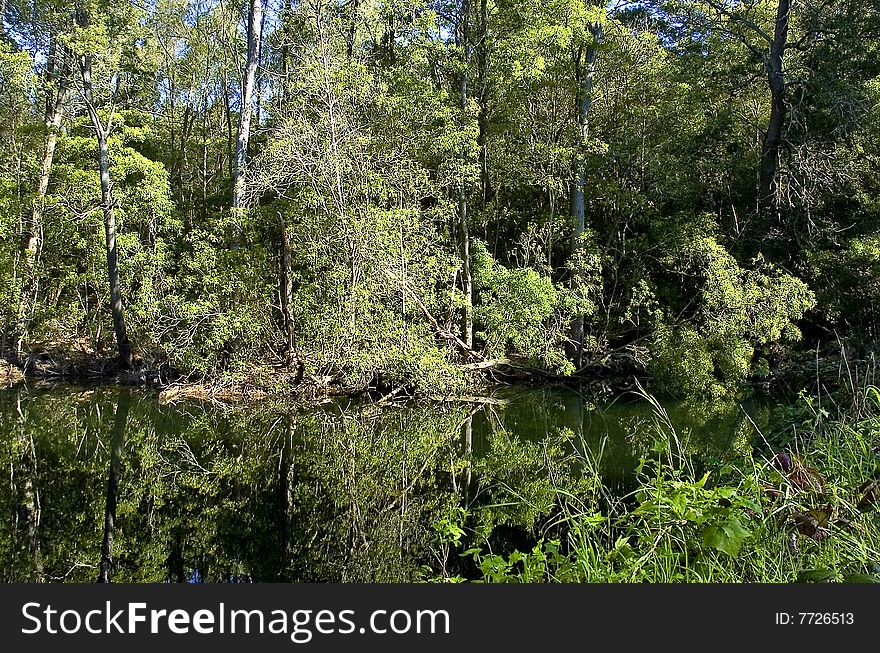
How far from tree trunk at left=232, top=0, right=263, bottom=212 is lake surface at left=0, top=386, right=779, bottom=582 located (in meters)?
4.67

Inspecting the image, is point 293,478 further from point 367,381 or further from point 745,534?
point 745,534

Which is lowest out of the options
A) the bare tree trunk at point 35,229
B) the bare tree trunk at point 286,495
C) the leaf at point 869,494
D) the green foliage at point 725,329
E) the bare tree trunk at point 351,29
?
the bare tree trunk at point 286,495

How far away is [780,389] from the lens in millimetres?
13305

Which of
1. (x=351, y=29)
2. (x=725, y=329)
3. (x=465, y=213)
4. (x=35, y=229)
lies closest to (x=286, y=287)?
(x=465, y=213)

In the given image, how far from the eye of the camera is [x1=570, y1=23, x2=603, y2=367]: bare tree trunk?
50.5ft

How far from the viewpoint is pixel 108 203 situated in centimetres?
1470

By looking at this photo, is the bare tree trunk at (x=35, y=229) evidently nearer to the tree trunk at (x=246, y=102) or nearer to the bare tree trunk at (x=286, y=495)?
the tree trunk at (x=246, y=102)

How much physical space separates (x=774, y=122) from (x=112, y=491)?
13827mm

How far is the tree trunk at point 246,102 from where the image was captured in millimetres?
14516

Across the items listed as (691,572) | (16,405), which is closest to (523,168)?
(16,405)

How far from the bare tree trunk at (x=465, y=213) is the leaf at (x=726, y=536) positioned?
1182cm

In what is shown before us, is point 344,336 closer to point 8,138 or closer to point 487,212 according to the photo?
point 487,212

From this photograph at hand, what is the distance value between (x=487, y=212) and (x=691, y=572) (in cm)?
1347

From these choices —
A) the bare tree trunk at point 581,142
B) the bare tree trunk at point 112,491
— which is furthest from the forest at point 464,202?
the bare tree trunk at point 112,491
